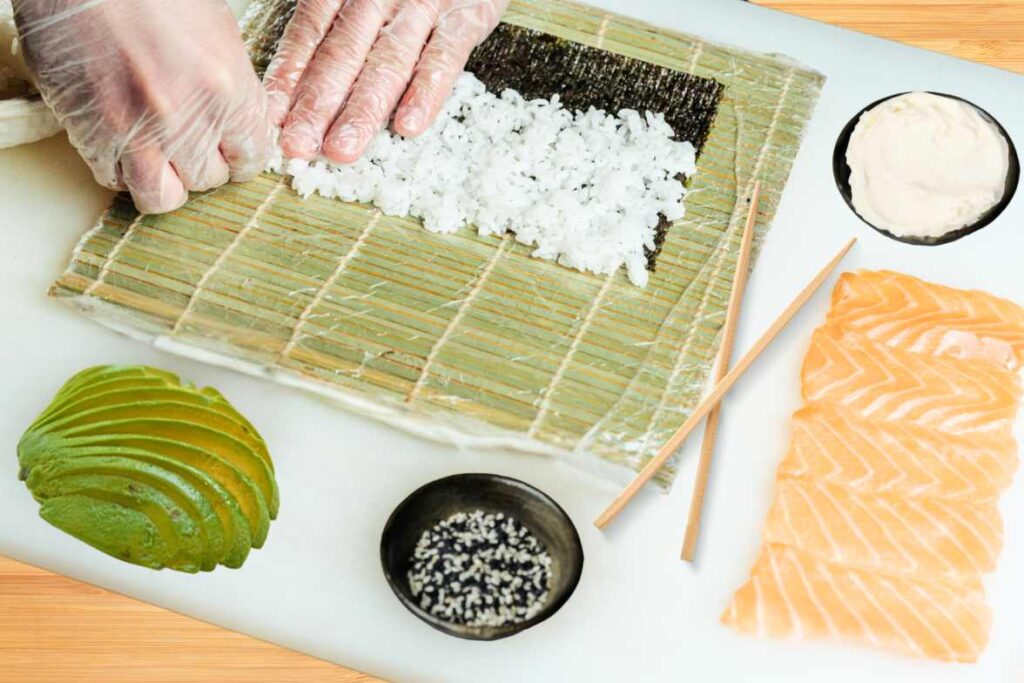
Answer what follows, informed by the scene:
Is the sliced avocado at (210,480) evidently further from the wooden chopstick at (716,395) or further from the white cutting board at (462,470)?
the wooden chopstick at (716,395)

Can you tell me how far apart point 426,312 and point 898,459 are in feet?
3.50

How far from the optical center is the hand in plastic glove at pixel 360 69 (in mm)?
2207

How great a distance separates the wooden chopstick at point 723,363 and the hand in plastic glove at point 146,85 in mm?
1142

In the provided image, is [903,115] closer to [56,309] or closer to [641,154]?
[641,154]

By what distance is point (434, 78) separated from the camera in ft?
7.44

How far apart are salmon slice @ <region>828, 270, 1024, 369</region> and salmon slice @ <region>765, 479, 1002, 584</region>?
0.36m

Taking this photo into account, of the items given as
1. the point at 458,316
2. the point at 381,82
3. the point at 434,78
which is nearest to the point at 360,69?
the point at 381,82

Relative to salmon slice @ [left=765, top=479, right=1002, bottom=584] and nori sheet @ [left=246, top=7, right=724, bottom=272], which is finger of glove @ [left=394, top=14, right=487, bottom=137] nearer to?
nori sheet @ [left=246, top=7, right=724, bottom=272]

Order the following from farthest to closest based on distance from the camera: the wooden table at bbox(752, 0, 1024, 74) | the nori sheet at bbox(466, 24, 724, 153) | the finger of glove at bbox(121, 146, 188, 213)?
the wooden table at bbox(752, 0, 1024, 74), the nori sheet at bbox(466, 24, 724, 153), the finger of glove at bbox(121, 146, 188, 213)

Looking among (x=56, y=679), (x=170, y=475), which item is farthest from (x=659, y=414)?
(x=56, y=679)

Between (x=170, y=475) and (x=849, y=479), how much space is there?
1.36 metres

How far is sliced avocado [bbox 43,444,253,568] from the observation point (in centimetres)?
177

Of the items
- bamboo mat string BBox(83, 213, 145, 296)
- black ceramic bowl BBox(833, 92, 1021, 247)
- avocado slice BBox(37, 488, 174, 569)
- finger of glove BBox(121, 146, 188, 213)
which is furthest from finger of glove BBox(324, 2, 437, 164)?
black ceramic bowl BBox(833, 92, 1021, 247)

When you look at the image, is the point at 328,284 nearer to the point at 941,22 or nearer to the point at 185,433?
the point at 185,433
